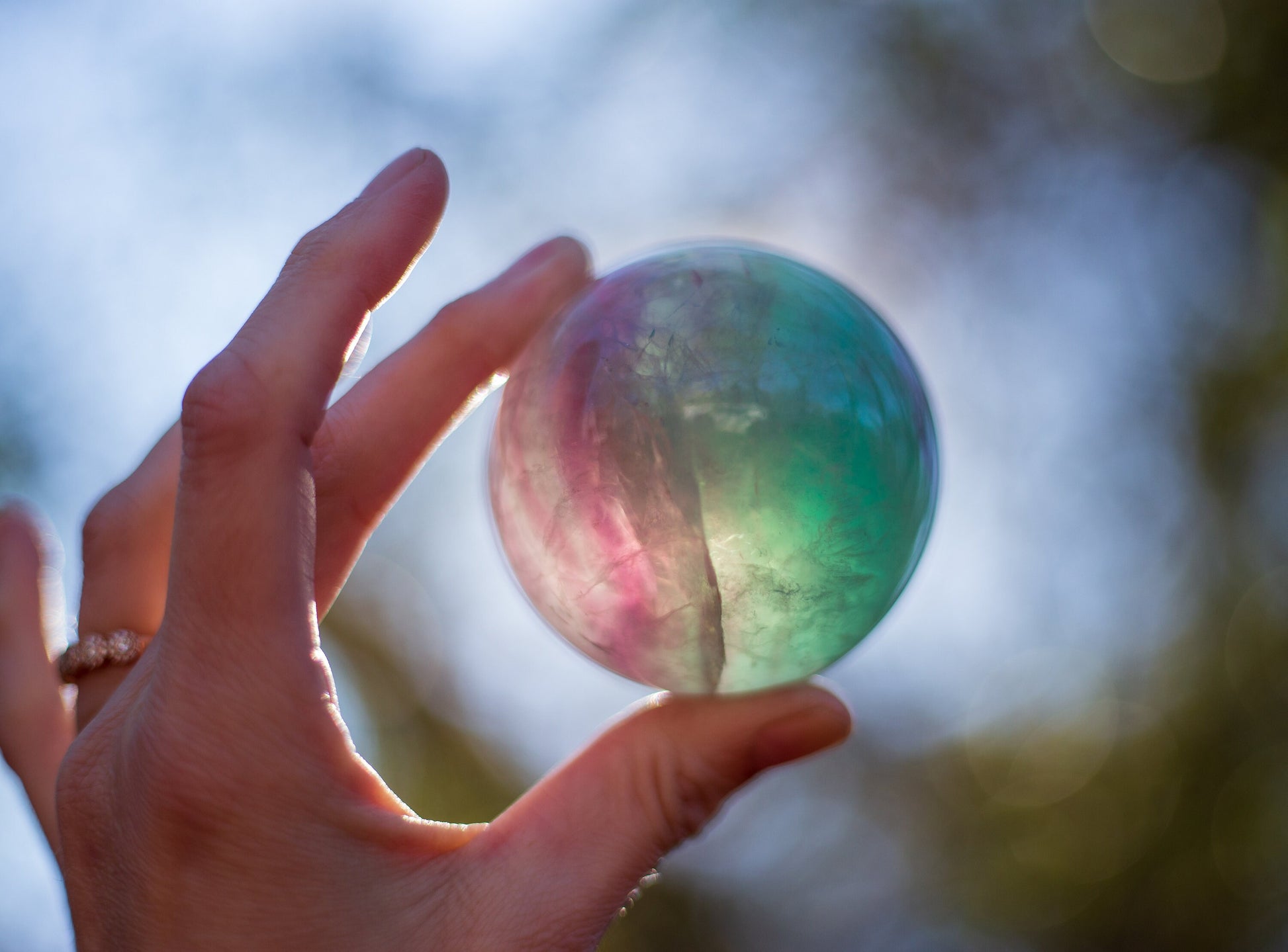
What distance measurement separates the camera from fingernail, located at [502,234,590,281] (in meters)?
2.48

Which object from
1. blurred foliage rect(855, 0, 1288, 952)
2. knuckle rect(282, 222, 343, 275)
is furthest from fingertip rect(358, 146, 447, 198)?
blurred foliage rect(855, 0, 1288, 952)

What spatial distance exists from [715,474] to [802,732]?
544 mm

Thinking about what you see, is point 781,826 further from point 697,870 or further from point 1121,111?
point 1121,111

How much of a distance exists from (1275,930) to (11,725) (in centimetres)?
719

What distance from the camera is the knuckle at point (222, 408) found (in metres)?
1.61

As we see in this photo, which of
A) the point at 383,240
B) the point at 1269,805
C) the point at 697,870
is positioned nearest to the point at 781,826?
the point at 697,870

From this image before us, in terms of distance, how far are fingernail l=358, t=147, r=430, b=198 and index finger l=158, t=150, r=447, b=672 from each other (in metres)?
0.25

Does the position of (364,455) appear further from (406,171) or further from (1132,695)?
(1132,695)

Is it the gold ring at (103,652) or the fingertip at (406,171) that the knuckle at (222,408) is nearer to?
the fingertip at (406,171)

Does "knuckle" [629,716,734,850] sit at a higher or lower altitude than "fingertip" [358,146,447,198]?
lower

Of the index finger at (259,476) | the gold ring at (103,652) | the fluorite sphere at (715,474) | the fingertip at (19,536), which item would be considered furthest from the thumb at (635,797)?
the fingertip at (19,536)

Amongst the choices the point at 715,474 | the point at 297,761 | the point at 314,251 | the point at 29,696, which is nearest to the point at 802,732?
the point at 715,474

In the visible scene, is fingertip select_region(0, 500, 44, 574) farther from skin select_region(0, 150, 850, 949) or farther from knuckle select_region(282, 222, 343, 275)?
knuckle select_region(282, 222, 343, 275)

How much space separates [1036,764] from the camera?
6.32 m
